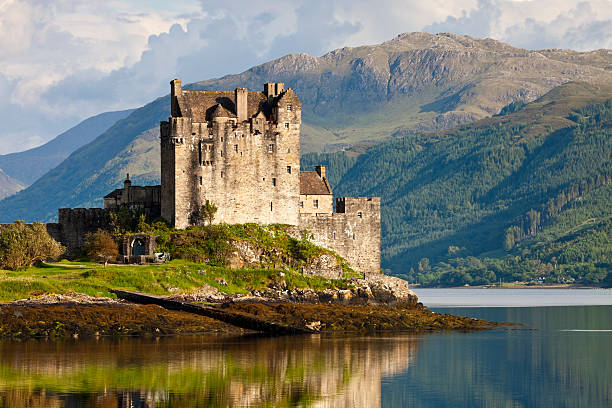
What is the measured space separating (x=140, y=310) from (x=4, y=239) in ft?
55.2

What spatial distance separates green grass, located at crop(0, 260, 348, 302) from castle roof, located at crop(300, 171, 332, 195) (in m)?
10.3

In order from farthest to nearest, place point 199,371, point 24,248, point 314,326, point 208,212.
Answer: point 208,212 < point 24,248 < point 314,326 < point 199,371

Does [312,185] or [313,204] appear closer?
[313,204]

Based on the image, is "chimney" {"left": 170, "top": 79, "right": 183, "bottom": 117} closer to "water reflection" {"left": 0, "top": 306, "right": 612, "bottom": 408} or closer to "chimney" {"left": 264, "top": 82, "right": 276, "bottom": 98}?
"chimney" {"left": 264, "top": 82, "right": 276, "bottom": 98}

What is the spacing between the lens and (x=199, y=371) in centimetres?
5203

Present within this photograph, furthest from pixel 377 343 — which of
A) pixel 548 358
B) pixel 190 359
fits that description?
pixel 190 359

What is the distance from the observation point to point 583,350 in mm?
70375

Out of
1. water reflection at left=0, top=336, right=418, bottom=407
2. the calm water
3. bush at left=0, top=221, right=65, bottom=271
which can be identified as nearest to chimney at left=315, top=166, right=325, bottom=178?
bush at left=0, top=221, right=65, bottom=271

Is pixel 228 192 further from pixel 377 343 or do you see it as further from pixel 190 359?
pixel 190 359

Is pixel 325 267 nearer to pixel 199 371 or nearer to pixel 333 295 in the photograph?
pixel 333 295

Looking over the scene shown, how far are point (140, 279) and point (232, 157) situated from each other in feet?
55.6

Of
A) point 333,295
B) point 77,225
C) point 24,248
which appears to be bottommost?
point 333,295

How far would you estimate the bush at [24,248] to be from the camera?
80.2 metres

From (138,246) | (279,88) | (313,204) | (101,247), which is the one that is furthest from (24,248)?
(279,88)
